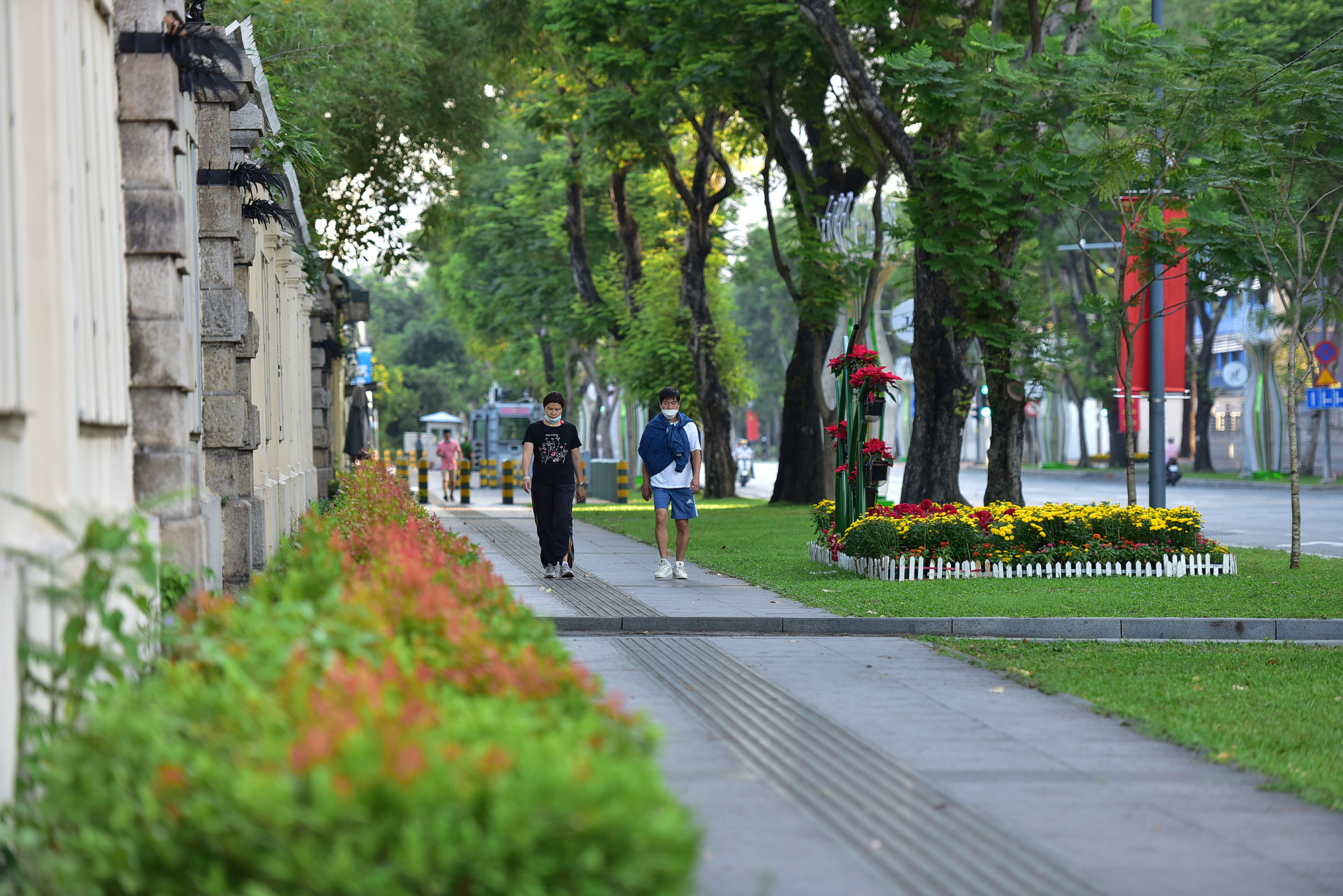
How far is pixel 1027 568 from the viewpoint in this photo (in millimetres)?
13586

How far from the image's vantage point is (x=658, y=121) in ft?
85.5

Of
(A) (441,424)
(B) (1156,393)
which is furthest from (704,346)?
(A) (441,424)

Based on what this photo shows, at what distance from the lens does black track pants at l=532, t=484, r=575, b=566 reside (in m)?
13.6

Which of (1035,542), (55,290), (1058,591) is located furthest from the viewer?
(1035,542)

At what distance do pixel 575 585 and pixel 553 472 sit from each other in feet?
3.70

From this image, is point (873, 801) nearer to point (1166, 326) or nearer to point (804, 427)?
point (1166, 326)

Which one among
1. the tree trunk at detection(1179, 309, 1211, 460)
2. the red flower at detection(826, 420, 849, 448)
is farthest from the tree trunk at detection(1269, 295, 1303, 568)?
the tree trunk at detection(1179, 309, 1211, 460)

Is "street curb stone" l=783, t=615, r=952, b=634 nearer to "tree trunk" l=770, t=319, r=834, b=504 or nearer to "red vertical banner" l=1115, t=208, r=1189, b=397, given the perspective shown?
"red vertical banner" l=1115, t=208, r=1189, b=397

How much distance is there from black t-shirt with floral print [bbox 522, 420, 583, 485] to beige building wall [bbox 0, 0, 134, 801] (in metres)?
7.66

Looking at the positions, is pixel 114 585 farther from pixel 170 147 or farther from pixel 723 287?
pixel 723 287

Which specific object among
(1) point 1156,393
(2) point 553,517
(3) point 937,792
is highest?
(1) point 1156,393

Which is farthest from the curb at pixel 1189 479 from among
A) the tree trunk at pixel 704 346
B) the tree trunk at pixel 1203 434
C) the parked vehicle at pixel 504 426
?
the parked vehicle at pixel 504 426

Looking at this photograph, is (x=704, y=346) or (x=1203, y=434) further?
(x=1203, y=434)

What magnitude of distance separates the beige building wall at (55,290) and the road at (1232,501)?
16277mm
